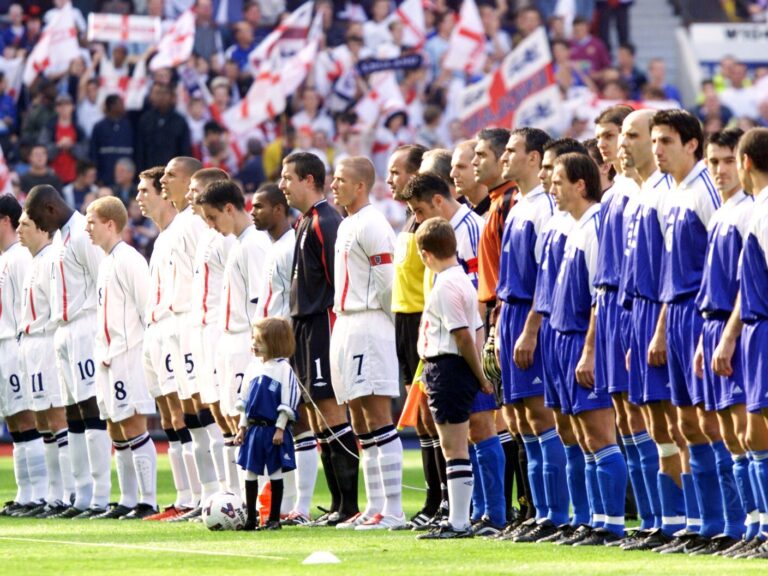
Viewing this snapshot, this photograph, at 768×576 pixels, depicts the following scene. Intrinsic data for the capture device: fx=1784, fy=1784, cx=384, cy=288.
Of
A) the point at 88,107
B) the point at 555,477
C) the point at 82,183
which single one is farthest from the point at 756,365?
the point at 88,107

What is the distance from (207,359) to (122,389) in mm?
995

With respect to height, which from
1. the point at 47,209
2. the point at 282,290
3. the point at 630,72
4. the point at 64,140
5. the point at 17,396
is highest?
the point at 630,72

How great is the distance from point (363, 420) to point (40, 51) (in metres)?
14.4

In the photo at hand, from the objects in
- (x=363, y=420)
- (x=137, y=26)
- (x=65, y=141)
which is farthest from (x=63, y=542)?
(x=137, y=26)

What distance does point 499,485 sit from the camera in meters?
11.6

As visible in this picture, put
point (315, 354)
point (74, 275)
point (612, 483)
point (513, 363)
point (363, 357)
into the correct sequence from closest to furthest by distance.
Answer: point (612, 483), point (513, 363), point (363, 357), point (315, 354), point (74, 275)

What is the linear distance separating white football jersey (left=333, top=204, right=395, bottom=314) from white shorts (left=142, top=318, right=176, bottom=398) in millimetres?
1926

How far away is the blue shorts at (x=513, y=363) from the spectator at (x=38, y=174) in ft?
42.9

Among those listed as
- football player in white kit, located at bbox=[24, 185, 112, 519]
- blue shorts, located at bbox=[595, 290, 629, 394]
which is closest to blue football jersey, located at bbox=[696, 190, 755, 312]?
blue shorts, located at bbox=[595, 290, 629, 394]

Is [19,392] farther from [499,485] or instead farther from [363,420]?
[499,485]

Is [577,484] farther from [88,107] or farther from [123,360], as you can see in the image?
[88,107]

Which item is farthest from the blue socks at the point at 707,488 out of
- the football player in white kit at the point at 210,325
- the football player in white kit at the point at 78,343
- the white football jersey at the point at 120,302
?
the football player in white kit at the point at 78,343

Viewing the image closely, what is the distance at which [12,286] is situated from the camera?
15484 millimetres

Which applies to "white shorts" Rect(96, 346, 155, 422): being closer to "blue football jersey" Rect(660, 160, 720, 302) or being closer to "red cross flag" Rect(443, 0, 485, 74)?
"blue football jersey" Rect(660, 160, 720, 302)
